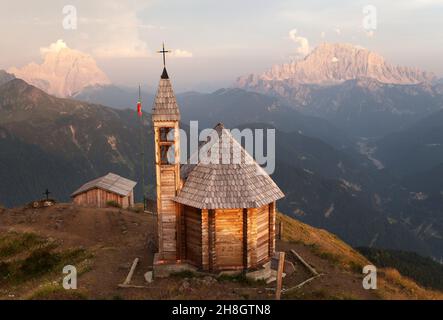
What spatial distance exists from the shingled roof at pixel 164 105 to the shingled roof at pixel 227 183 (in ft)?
11.6

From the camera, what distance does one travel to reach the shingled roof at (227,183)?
22939mm

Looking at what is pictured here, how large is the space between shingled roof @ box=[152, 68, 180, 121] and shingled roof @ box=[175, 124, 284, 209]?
139 inches

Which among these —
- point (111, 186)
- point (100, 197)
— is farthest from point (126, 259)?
point (111, 186)

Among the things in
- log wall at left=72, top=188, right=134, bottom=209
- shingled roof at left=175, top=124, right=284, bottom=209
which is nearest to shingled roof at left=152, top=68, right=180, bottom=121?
shingled roof at left=175, top=124, right=284, bottom=209

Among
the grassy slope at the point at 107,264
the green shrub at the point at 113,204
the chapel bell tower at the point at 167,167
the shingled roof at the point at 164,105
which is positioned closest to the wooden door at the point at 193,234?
the chapel bell tower at the point at 167,167

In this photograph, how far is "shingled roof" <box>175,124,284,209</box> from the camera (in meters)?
22.9

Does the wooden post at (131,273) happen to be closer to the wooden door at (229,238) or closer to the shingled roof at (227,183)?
the wooden door at (229,238)

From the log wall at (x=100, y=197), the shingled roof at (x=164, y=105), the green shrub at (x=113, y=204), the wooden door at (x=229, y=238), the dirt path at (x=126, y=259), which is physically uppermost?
the shingled roof at (x=164, y=105)

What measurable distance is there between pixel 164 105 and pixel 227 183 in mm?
6628

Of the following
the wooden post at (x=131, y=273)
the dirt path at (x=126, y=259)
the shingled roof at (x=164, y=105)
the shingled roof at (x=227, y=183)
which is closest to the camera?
the dirt path at (x=126, y=259)

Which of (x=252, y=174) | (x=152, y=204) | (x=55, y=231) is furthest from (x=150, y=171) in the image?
(x=252, y=174)

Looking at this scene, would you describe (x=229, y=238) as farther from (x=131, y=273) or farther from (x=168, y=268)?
(x=131, y=273)
